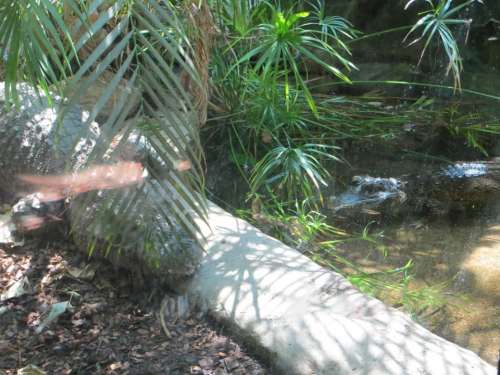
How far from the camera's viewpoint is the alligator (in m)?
1.36

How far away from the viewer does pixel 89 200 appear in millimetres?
1434

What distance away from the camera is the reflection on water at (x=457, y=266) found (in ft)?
6.35

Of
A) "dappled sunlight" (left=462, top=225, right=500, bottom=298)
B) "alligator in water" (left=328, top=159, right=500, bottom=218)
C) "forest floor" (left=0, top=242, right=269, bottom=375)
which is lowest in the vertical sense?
"dappled sunlight" (left=462, top=225, right=500, bottom=298)

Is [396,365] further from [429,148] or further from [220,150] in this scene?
[429,148]

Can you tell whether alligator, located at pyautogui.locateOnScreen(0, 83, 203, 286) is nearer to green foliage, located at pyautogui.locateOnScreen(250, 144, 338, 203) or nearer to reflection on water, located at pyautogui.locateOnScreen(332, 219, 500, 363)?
green foliage, located at pyautogui.locateOnScreen(250, 144, 338, 203)

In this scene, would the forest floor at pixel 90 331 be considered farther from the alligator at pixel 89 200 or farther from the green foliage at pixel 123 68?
the green foliage at pixel 123 68

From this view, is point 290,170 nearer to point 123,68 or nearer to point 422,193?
point 422,193

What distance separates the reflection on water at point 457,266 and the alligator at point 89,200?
862mm

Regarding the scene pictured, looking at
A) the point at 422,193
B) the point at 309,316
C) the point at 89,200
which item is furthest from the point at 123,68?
the point at 422,193

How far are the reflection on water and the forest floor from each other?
806 millimetres

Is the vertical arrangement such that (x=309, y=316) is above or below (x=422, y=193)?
above

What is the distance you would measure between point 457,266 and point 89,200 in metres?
1.50

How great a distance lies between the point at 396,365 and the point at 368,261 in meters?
1.02

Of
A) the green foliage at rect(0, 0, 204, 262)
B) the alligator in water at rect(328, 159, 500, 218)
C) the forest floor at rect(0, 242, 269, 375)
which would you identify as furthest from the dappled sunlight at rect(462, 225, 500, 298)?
the green foliage at rect(0, 0, 204, 262)
